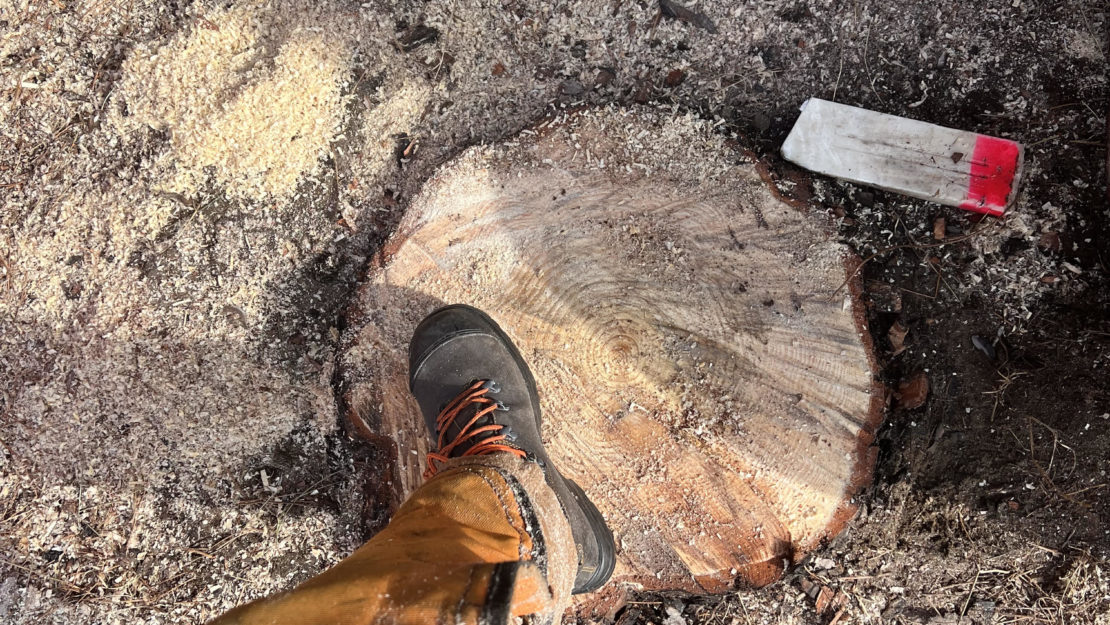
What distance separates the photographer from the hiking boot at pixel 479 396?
1.51 metres

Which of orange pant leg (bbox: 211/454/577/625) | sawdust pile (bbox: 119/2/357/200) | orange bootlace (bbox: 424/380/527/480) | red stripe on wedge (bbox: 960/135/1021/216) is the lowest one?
orange bootlace (bbox: 424/380/527/480)

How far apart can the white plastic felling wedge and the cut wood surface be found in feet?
0.75

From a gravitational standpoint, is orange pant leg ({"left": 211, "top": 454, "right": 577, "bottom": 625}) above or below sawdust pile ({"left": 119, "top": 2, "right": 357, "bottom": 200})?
below

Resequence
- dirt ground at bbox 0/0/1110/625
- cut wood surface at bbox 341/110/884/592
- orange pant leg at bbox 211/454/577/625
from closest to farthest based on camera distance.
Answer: orange pant leg at bbox 211/454/577/625 → cut wood surface at bbox 341/110/884/592 → dirt ground at bbox 0/0/1110/625

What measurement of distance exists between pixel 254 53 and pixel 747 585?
1855mm

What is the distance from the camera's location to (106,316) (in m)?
1.72

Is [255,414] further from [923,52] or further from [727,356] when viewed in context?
[923,52]

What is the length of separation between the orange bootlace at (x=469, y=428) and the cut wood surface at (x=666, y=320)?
138 mm

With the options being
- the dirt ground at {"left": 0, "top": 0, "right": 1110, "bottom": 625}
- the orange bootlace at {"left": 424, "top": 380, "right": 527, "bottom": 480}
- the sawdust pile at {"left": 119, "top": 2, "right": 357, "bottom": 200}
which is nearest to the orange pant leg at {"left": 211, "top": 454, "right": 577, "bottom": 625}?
the orange bootlace at {"left": 424, "top": 380, "right": 527, "bottom": 480}

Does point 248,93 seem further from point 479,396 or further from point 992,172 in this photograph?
point 992,172

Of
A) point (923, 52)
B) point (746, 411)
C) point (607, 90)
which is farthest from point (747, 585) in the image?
point (923, 52)

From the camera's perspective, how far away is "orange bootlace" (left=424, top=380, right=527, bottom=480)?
5.04 ft

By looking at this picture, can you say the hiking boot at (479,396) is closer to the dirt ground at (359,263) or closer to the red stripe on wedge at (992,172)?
the dirt ground at (359,263)

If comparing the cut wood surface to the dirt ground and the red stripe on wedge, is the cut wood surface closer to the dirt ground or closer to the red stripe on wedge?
the dirt ground
